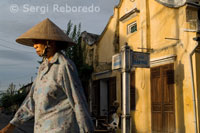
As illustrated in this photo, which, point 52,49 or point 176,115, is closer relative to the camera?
point 52,49

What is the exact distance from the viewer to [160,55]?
10.3 m

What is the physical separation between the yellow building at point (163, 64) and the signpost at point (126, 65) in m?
1.43

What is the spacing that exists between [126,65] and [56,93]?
6350 millimetres

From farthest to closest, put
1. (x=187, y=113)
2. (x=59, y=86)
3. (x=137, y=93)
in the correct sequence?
(x=137, y=93) < (x=187, y=113) < (x=59, y=86)

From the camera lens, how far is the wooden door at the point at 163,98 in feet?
31.1

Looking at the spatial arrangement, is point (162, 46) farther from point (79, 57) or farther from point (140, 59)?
point (79, 57)

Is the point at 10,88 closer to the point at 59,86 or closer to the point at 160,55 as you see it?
the point at 160,55

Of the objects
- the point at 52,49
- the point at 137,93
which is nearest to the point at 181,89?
the point at 137,93

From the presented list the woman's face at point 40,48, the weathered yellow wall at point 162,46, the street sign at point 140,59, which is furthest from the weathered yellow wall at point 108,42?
the woman's face at point 40,48

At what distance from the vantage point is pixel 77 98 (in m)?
2.01

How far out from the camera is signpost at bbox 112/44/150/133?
8195 mm

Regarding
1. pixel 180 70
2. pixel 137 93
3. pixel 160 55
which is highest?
pixel 160 55

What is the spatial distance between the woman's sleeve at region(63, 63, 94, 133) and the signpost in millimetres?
6222

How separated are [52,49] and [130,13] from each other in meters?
10.2
